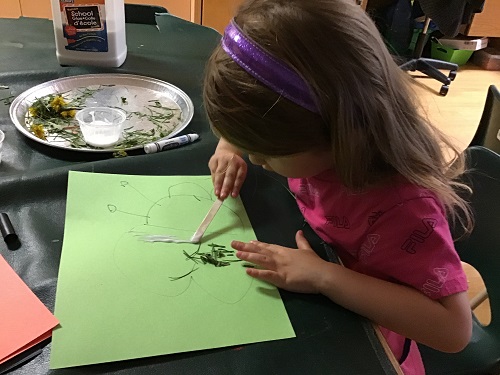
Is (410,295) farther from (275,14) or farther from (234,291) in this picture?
(275,14)

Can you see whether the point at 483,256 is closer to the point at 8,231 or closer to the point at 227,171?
the point at 227,171

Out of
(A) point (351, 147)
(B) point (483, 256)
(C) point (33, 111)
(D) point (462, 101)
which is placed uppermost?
(A) point (351, 147)

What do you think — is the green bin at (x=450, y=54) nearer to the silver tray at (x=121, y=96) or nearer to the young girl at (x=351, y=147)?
the silver tray at (x=121, y=96)

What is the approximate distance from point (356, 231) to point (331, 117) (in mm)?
197

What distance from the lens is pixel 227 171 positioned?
0.78m

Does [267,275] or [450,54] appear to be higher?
[267,275]

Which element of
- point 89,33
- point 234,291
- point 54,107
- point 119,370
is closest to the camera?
point 119,370

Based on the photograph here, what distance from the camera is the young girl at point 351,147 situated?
56 centimetres

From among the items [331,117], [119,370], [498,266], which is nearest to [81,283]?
[119,370]

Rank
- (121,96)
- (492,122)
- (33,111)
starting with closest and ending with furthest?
1. (33,111)
2. (121,96)
3. (492,122)

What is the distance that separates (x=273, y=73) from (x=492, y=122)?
0.78 meters

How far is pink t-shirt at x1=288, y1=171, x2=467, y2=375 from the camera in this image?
623 millimetres

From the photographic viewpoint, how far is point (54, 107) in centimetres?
93

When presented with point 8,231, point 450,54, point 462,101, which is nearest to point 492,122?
point 8,231
